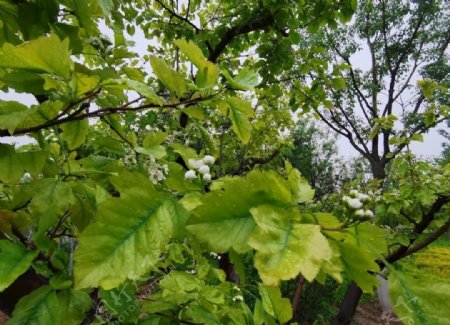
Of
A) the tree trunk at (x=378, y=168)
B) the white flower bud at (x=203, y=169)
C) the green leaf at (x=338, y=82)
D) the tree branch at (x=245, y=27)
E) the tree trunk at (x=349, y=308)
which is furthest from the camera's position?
the tree trunk at (x=378, y=168)

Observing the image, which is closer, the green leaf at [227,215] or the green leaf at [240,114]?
the green leaf at [227,215]

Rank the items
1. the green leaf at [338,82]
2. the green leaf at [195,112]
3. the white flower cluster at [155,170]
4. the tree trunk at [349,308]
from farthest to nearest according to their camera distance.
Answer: the tree trunk at [349,308] → the green leaf at [338,82] → the white flower cluster at [155,170] → the green leaf at [195,112]

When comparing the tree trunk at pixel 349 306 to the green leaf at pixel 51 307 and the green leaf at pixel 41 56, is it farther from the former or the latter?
the green leaf at pixel 41 56

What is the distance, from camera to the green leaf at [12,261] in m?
0.63

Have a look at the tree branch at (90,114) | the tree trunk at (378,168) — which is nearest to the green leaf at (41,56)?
the tree branch at (90,114)

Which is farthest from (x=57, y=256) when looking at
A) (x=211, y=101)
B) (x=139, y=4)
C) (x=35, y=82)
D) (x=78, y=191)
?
(x=139, y=4)

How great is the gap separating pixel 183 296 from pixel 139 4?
3.38 metres

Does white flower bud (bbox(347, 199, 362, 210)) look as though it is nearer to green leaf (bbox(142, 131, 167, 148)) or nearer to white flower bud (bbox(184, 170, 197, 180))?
white flower bud (bbox(184, 170, 197, 180))

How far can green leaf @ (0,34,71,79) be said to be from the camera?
22.5 inches

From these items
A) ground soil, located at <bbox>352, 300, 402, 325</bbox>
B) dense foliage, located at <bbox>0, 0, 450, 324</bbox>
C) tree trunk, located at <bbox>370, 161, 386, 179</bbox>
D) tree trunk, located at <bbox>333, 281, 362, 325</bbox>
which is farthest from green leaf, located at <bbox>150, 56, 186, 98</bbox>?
tree trunk, located at <bbox>370, 161, 386, 179</bbox>

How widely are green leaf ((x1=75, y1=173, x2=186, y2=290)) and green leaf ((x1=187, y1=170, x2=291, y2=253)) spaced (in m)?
0.06

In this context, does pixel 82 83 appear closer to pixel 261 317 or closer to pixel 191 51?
pixel 191 51

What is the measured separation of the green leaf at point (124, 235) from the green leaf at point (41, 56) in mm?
237

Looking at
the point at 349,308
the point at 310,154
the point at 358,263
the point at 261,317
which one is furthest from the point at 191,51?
the point at 310,154
